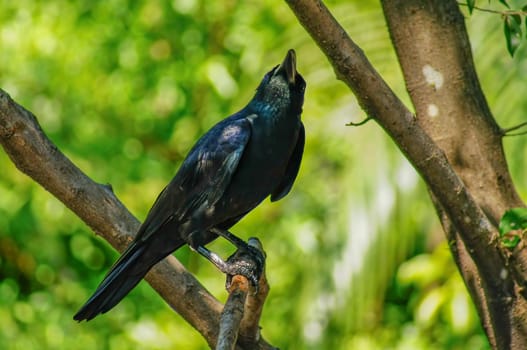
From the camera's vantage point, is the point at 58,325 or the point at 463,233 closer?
the point at 463,233

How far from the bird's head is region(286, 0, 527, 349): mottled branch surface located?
53cm

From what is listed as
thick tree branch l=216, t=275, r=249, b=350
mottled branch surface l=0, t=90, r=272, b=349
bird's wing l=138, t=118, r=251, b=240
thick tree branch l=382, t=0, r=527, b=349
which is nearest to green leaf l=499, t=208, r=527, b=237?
thick tree branch l=382, t=0, r=527, b=349

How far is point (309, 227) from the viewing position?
636 cm

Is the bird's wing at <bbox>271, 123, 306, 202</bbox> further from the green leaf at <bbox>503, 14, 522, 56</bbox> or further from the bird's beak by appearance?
the green leaf at <bbox>503, 14, 522, 56</bbox>

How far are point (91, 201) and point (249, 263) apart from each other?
64 centimetres

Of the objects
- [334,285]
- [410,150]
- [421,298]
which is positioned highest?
[410,150]

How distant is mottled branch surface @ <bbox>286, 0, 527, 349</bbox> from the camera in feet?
10.1

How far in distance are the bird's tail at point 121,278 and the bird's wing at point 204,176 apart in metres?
0.09

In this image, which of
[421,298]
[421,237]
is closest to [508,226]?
[421,298]

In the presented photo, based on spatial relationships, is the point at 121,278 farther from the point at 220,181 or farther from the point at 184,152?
the point at 184,152

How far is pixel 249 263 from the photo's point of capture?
3.49m

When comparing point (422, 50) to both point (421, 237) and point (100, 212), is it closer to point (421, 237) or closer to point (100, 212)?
point (100, 212)

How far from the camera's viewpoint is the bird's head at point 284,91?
3.77m

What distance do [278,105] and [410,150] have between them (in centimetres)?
94
